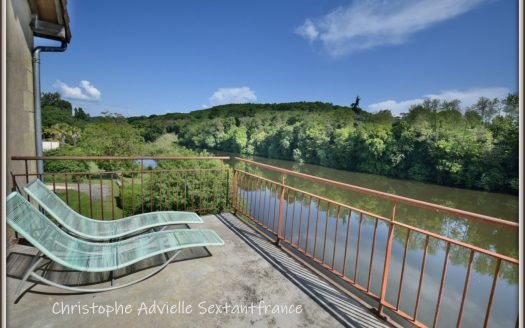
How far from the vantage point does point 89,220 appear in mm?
2791

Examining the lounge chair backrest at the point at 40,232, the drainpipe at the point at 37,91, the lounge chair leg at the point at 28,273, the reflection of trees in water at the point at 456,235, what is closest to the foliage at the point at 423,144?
the reflection of trees in water at the point at 456,235

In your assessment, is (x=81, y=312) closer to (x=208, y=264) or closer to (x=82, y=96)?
(x=208, y=264)

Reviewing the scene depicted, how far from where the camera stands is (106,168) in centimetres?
1656

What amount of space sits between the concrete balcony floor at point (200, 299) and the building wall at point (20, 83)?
1365 millimetres

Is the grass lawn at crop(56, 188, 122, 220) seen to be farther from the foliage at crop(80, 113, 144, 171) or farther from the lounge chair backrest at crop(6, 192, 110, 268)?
the lounge chair backrest at crop(6, 192, 110, 268)

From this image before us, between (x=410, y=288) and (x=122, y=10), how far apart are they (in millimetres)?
12662

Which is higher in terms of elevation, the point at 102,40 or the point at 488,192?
the point at 102,40

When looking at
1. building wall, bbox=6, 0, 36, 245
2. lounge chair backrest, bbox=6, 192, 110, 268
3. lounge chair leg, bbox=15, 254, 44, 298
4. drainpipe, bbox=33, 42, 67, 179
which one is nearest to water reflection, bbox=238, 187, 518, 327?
lounge chair backrest, bbox=6, 192, 110, 268

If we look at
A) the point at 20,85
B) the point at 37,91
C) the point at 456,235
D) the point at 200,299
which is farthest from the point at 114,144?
the point at 456,235

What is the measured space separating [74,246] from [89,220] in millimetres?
762

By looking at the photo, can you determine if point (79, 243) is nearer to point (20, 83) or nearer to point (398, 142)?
point (20, 83)

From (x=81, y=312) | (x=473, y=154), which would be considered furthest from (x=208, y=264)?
(x=473, y=154)

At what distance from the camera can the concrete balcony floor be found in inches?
72.9

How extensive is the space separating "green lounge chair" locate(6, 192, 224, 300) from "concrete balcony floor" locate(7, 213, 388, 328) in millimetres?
125
